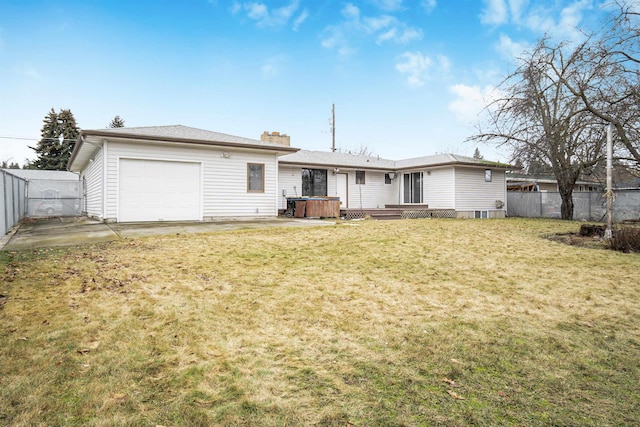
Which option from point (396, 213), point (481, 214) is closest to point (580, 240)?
point (396, 213)

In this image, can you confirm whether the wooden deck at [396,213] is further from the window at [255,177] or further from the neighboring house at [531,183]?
the neighboring house at [531,183]

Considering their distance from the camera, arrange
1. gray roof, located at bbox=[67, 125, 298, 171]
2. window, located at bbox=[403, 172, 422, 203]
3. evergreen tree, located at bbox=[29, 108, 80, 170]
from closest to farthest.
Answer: gray roof, located at bbox=[67, 125, 298, 171]
window, located at bbox=[403, 172, 422, 203]
evergreen tree, located at bbox=[29, 108, 80, 170]

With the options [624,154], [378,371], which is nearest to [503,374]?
[378,371]

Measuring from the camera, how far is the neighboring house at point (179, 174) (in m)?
11.8

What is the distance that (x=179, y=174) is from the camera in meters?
12.9

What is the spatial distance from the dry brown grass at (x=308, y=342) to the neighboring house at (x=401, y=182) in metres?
12.6

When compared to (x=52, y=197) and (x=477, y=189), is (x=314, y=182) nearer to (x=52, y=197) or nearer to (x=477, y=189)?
(x=477, y=189)

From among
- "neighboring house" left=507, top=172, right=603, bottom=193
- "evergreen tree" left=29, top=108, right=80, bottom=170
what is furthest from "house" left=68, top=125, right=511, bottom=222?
"evergreen tree" left=29, top=108, right=80, bottom=170

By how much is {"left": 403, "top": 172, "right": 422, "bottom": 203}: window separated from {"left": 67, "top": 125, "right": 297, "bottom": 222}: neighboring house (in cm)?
953

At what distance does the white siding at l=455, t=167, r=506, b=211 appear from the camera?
19.4m

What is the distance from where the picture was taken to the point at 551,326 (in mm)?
→ 3746

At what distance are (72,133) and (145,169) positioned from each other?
33790mm

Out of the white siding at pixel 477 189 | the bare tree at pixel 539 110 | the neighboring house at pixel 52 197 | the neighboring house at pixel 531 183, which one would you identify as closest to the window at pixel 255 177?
the bare tree at pixel 539 110

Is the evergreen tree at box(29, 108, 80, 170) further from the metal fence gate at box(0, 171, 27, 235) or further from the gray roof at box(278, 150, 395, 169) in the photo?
the gray roof at box(278, 150, 395, 169)
